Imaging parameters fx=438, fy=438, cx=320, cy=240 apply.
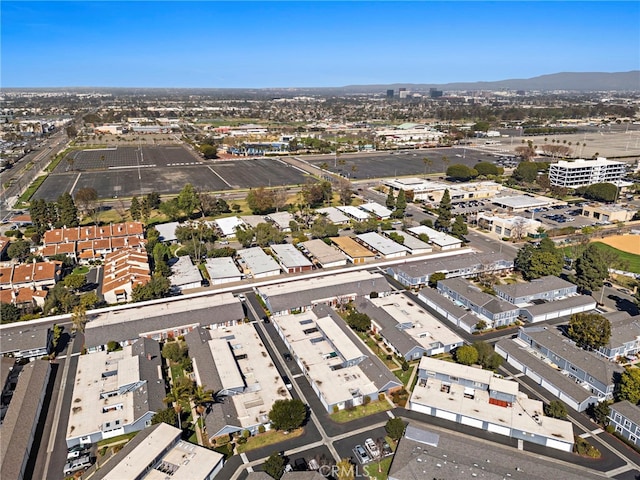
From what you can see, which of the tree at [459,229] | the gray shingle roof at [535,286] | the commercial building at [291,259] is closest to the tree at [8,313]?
the commercial building at [291,259]

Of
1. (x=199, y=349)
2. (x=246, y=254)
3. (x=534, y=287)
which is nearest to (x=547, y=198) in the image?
(x=534, y=287)

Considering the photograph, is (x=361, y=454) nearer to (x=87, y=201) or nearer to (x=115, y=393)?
(x=115, y=393)

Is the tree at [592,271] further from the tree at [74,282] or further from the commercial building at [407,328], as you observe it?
the tree at [74,282]

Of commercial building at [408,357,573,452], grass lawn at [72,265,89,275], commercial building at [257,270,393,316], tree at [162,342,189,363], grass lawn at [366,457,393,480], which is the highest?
commercial building at [257,270,393,316]

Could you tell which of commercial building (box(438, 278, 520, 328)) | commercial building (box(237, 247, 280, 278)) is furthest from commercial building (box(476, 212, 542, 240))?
commercial building (box(237, 247, 280, 278))

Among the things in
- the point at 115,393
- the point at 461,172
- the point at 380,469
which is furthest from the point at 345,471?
the point at 461,172

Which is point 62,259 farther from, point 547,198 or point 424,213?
point 547,198

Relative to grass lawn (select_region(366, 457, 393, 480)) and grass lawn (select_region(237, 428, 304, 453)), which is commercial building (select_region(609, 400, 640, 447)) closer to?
grass lawn (select_region(366, 457, 393, 480))
